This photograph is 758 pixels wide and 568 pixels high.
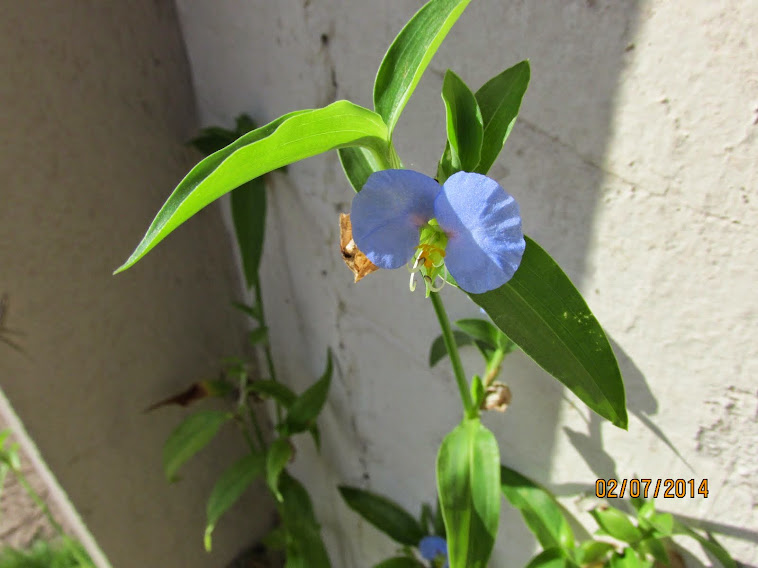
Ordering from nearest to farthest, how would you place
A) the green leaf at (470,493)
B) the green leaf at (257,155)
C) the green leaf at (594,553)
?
the green leaf at (257,155)
the green leaf at (470,493)
the green leaf at (594,553)

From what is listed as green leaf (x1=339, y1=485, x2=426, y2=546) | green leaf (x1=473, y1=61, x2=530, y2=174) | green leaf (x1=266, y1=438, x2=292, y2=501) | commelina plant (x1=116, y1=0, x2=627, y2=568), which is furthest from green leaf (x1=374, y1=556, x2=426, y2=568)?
green leaf (x1=473, y1=61, x2=530, y2=174)

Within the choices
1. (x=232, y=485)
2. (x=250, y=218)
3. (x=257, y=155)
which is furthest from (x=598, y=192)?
(x=232, y=485)

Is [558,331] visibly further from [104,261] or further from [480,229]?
[104,261]

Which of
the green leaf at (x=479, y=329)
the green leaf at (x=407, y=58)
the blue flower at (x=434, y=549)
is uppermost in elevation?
the green leaf at (x=407, y=58)

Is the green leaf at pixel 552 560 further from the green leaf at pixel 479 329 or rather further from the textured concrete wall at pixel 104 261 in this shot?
the textured concrete wall at pixel 104 261

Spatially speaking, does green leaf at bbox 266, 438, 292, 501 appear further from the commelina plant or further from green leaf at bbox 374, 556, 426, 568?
the commelina plant

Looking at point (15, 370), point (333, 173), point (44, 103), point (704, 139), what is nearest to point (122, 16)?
point (44, 103)
